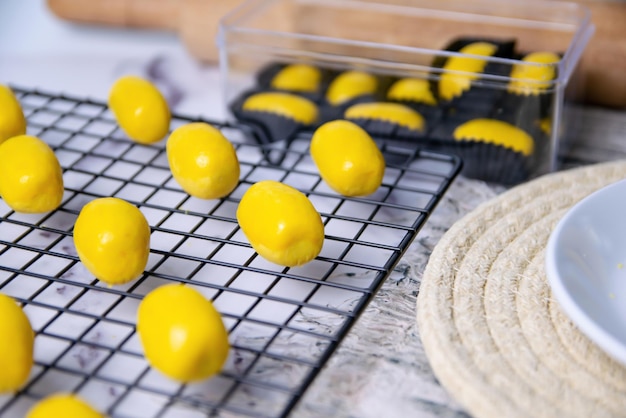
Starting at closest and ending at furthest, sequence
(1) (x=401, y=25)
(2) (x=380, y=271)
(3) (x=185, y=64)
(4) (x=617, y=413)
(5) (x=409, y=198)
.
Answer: (4) (x=617, y=413) → (2) (x=380, y=271) → (5) (x=409, y=198) → (1) (x=401, y=25) → (3) (x=185, y=64)

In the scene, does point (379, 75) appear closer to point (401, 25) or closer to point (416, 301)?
point (401, 25)

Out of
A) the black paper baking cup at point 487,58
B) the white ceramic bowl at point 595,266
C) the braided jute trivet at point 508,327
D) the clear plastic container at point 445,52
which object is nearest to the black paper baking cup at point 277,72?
the clear plastic container at point 445,52

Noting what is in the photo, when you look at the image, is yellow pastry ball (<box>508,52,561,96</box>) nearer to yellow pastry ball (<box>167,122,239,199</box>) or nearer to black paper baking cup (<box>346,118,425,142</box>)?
black paper baking cup (<box>346,118,425,142</box>)

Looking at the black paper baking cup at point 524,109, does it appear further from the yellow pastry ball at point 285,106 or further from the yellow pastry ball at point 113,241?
the yellow pastry ball at point 113,241

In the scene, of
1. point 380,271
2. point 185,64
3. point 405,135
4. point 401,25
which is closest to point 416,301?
point 380,271

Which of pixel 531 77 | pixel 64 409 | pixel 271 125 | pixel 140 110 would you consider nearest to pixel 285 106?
pixel 271 125
